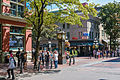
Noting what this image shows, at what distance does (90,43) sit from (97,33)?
20.3 ft

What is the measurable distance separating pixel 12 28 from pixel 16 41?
5.61ft

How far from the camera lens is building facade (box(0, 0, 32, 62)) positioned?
19.0 meters

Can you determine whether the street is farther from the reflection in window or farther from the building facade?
the reflection in window

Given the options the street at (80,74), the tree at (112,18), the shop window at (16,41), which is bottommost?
the street at (80,74)

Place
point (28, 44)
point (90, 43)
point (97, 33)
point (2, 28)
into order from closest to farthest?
point (2, 28)
point (28, 44)
point (90, 43)
point (97, 33)

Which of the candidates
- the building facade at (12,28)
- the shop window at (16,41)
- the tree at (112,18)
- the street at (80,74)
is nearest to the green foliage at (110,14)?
the tree at (112,18)

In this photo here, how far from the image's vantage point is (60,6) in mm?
13836

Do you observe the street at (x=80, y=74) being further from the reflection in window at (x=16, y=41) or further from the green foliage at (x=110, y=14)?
the green foliage at (x=110, y=14)

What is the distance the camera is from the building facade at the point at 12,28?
19047 millimetres

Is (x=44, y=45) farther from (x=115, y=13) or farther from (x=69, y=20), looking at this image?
(x=69, y=20)

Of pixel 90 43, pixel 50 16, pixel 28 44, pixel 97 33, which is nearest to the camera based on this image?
pixel 50 16

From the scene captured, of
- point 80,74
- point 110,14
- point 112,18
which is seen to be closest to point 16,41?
point 80,74

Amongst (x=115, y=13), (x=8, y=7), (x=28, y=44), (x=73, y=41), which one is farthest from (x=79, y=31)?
(x=8, y=7)

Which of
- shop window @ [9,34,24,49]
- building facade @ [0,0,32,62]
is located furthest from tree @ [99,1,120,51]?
shop window @ [9,34,24,49]
